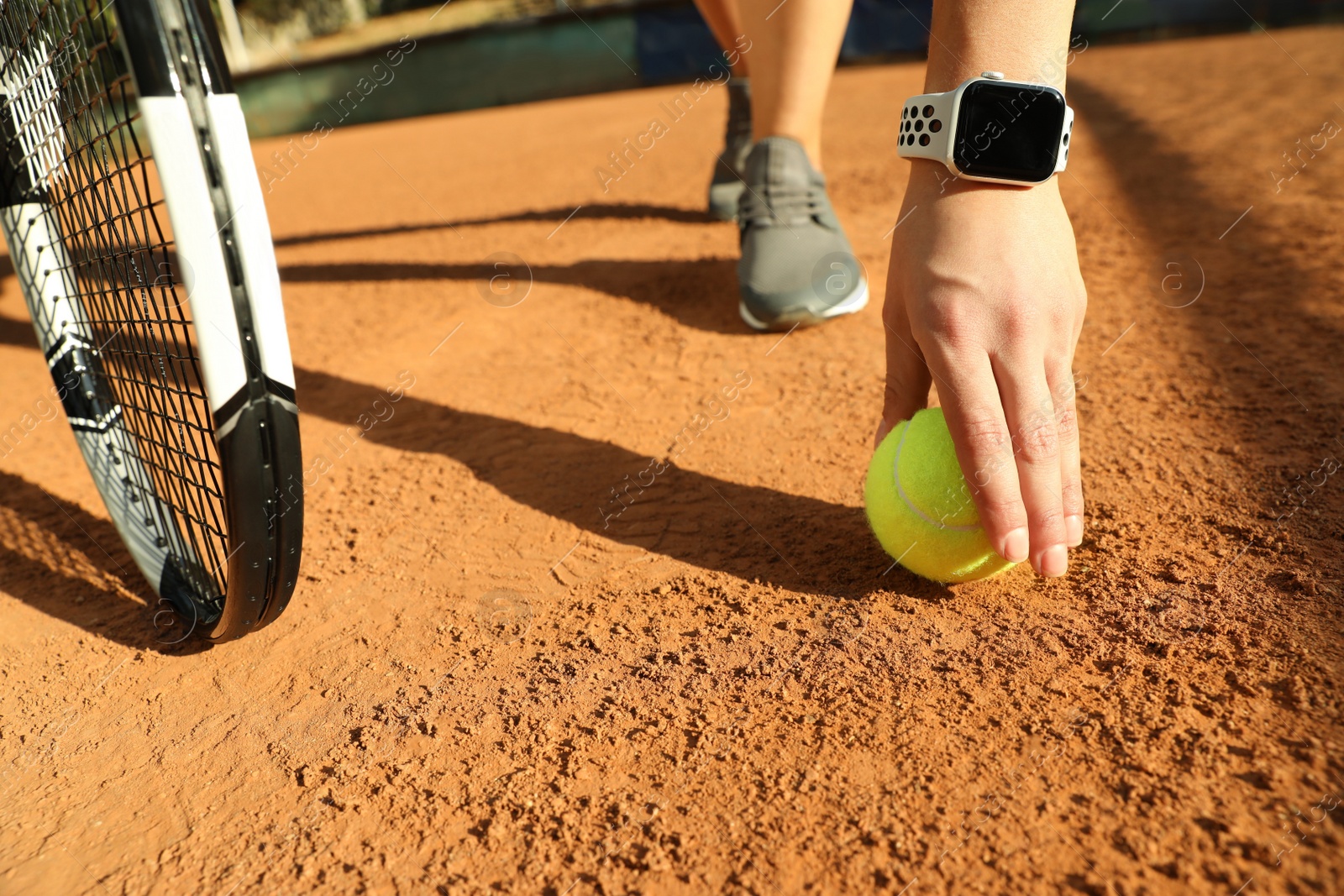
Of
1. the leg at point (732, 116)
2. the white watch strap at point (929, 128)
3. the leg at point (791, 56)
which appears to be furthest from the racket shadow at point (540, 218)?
the white watch strap at point (929, 128)

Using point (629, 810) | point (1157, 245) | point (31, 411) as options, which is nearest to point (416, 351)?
point (31, 411)

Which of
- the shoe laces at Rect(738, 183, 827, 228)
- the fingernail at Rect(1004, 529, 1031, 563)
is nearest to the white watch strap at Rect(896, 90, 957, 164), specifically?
the fingernail at Rect(1004, 529, 1031, 563)

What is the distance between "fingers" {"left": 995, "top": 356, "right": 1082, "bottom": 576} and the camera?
4.14 ft

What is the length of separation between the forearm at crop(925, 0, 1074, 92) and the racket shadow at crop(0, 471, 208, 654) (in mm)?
1695

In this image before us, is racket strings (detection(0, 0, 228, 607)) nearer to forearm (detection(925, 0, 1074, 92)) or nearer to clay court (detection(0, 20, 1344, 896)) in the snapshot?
clay court (detection(0, 20, 1344, 896))

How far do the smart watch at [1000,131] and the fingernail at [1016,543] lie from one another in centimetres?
53

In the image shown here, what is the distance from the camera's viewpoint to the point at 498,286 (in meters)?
3.47

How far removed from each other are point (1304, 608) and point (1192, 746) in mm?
401

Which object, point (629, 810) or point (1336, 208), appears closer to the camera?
point (629, 810)

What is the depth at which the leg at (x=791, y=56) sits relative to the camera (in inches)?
101

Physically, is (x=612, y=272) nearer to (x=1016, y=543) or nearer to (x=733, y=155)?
(x=733, y=155)

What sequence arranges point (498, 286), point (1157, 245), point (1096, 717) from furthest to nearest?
point (498, 286)
point (1157, 245)
point (1096, 717)

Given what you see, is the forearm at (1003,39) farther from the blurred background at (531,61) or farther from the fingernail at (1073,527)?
the blurred background at (531,61)

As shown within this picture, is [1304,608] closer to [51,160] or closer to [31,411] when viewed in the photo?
[51,160]
